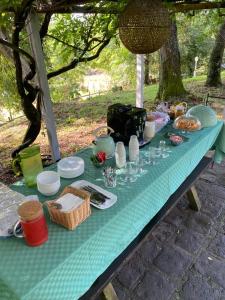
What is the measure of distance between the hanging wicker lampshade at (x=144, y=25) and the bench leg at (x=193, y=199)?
1221 millimetres

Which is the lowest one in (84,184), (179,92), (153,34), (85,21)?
(179,92)

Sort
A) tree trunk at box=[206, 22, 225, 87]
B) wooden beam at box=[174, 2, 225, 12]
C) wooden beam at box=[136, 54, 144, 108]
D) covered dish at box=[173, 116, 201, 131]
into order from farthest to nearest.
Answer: tree trunk at box=[206, 22, 225, 87] < wooden beam at box=[136, 54, 144, 108] < wooden beam at box=[174, 2, 225, 12] < covered dish at box=[173, 116, 201, 131]

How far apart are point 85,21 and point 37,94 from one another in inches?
38.6

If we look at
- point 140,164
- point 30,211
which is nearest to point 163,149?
point 140,164

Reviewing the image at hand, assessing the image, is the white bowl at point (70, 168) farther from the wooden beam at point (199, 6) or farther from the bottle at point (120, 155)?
the wooden beam at point (199, 6)

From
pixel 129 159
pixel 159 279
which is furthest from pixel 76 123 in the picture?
pixel 159 279

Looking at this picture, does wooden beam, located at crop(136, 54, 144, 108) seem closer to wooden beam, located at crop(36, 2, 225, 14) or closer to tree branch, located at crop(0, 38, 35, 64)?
wooden beam, located at crop(36, 2, 225, 14)

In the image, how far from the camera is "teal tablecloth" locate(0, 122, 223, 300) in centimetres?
89

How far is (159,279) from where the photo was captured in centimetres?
157

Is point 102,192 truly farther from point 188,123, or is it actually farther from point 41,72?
point 41,72

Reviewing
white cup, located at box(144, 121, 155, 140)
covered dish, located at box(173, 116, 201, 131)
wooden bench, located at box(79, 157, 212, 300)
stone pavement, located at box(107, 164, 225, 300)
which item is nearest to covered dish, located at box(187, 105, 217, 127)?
covered dish, located at box(173, 116, 201, 131)

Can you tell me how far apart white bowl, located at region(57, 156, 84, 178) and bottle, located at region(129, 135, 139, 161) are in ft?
1.13

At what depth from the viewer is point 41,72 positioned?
2184mm

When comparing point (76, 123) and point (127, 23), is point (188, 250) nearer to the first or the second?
point (127, 23)
